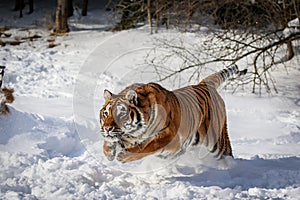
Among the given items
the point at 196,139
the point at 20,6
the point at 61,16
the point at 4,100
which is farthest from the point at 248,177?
the point at 20,6

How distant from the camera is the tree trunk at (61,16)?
12.5 metres

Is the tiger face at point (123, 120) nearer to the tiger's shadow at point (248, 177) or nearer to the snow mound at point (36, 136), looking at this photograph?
the tiger's shadow at point (248, 177)

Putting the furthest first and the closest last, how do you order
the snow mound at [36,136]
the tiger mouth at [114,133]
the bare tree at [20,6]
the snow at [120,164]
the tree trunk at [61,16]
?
the bare tree at [20,6]
the tree trunk at [61,16]
the snow mound at [36,136]
the snow at [120,164]
the tiger mouth at [114,133]

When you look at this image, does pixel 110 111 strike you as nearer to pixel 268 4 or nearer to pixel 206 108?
pixel 206 108

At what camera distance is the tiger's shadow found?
296 cm

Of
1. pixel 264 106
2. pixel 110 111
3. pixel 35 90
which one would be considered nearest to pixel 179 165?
pixel 110 111

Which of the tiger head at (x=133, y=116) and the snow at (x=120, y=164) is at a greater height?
the tiger head at (x=133, y=116)

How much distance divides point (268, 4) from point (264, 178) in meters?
4.86

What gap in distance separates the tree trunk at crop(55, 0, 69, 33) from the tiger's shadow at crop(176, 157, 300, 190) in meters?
10.1

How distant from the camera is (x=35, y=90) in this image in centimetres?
723

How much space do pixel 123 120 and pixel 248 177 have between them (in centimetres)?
119

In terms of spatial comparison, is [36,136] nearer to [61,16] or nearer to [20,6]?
[61,16]

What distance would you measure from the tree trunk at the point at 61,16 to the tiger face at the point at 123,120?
1051cm

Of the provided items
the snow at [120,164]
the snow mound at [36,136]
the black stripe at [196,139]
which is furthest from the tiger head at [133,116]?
the snow mound at [36,136]
